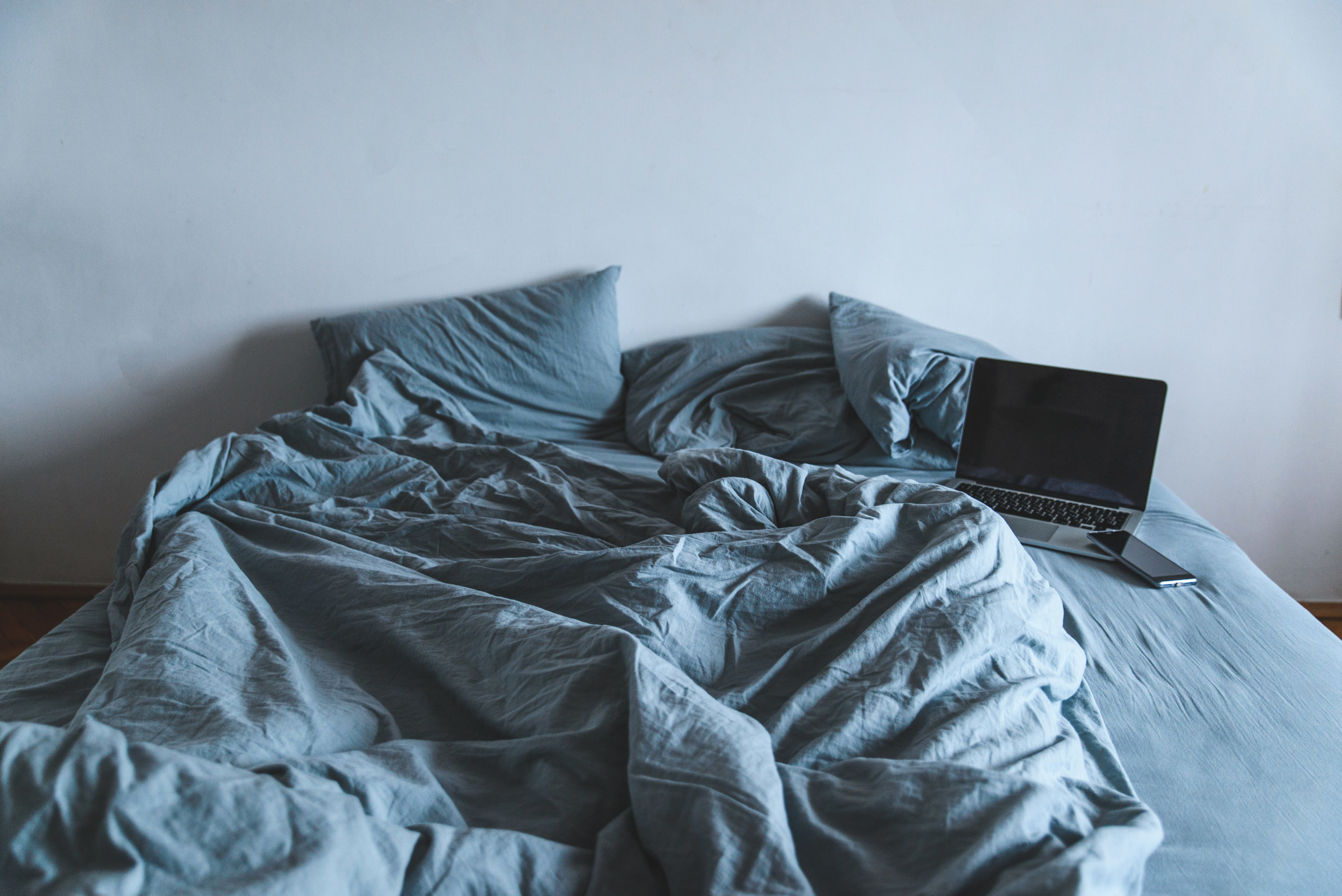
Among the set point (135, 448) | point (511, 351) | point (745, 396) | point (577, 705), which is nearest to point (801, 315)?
point (745, 396)

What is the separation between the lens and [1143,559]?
4.42 feet

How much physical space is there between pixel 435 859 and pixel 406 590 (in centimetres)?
45

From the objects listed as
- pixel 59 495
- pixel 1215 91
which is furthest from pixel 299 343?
pixel 1215 91

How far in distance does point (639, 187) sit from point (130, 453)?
143 cm

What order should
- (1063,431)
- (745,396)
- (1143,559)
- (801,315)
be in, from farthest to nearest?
1. (801,315)
2. (745,396)
3. (1063,431)
4. (1143,559)

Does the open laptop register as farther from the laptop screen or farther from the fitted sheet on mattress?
the fitted sheet on mattress

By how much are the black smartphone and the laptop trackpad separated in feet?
0.20

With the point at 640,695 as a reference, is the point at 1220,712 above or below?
below

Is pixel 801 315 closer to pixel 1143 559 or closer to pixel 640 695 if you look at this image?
pixel 1143 559

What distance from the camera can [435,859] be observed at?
596mm

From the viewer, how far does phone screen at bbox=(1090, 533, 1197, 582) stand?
A: 4.25ft

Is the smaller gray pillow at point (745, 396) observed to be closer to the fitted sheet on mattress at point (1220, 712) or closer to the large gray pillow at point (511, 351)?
Answer: the large gray pillow at point (511, 351)

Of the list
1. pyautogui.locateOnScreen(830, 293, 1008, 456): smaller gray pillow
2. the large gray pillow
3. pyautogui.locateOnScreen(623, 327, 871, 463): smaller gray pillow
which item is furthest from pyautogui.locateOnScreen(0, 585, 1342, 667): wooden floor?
pyautogui.locateOnScreen(623, 327, 871, 463): smaller gray pillow

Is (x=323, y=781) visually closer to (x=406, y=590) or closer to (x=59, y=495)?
(x=406, y=590)
